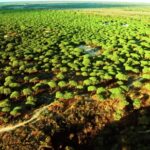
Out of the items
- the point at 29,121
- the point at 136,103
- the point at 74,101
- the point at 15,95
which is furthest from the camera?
the point at 15,95

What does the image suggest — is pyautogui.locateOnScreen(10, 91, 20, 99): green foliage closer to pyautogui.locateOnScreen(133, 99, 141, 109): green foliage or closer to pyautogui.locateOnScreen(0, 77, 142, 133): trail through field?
pyautogui.locateOnScreen(0, 77, 142, 133): trail through field

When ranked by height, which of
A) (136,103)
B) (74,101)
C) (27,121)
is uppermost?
(27,121)

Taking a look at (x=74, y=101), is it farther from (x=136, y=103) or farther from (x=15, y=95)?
(x=15, y=95)

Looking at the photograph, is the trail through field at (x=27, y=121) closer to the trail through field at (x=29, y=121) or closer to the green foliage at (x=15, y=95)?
the trail through field at (x=29, y=121)

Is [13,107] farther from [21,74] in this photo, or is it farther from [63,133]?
[21,74]

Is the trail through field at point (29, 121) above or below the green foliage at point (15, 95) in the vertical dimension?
above

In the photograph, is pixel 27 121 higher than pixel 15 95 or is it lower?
higher

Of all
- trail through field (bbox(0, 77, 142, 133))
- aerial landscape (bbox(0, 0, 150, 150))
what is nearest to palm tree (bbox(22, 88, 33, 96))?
aerial landscape (bbox(0, 0, 150, 150))

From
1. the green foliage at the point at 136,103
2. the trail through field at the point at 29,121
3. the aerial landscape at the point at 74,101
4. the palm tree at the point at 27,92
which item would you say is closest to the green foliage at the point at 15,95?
the aerial landscape at the point at 74,101

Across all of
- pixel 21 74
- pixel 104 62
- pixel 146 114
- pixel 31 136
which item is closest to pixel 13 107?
pixel 31 136

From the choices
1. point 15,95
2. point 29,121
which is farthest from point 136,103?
point 15,95

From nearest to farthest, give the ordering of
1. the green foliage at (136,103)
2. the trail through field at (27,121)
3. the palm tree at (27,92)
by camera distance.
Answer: the trail through field at (27,121) < the green foliage at (136,103) < the palm tree at (27,92)
